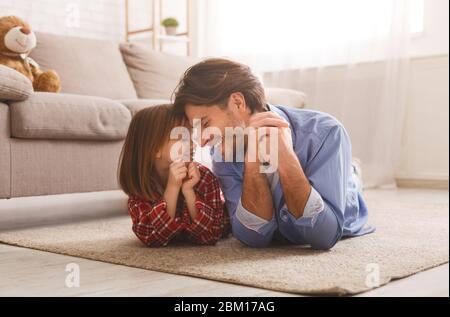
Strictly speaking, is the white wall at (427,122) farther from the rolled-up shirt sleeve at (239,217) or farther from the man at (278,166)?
the rolled-up shirt sleeve at (239,217)

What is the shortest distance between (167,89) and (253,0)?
119 centimetres

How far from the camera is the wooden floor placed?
98cm

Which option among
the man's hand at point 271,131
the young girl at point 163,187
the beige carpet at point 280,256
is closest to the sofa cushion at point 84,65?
the beige carpet at point 280,256

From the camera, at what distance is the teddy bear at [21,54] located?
7.49ft

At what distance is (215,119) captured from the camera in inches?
49.0

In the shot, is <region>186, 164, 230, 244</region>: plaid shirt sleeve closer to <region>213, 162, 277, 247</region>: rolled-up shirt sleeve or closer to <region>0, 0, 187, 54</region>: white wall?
<region>213, 162, 277, 247</region>: rolled-up shirt sleeve

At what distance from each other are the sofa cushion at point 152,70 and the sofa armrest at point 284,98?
496 mm

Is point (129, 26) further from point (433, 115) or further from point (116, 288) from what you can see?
point (116, 288)

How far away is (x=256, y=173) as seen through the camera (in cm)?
126

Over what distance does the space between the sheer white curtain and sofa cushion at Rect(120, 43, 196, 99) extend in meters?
0.88

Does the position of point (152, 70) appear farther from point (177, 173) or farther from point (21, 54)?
point (177, 173)

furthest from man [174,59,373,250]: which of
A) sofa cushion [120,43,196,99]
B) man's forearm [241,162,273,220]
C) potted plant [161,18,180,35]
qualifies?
potted plant [161,18,180,35]
